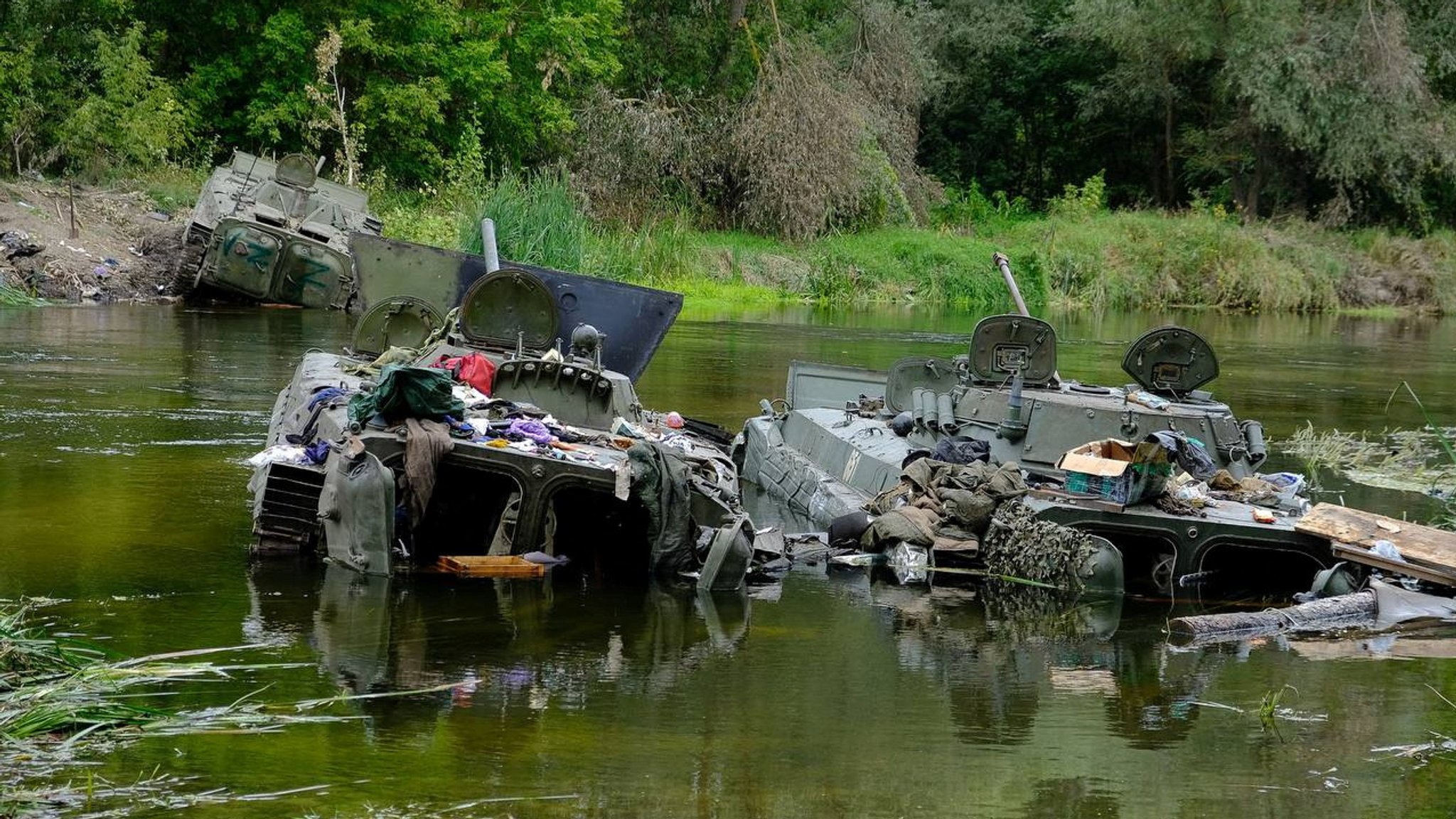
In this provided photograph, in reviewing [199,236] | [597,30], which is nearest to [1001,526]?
[199,236]

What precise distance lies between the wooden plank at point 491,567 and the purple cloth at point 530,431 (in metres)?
0.87

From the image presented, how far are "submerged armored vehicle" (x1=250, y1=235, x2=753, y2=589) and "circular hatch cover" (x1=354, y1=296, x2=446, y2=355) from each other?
1917 millimetres

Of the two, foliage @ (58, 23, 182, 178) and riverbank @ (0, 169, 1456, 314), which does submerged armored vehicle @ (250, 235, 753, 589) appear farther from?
foliage @ (58, 23, 182, 178)

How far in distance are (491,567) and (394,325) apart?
5.52 metres

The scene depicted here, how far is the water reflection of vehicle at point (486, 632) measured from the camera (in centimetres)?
905

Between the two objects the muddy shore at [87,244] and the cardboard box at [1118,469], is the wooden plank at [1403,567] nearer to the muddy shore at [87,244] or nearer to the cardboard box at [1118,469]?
the cardboard box at [1118,469]

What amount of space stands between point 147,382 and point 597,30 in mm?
24457

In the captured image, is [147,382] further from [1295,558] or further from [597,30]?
[597,30]

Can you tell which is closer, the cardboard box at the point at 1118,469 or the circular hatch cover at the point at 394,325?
the cardboard box at the point at 1118,469

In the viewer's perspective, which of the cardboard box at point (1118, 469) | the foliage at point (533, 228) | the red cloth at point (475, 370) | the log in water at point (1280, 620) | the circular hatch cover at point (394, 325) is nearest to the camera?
the log in water at point (1280, 620)

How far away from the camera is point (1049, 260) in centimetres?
4644

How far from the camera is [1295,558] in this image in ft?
42.9

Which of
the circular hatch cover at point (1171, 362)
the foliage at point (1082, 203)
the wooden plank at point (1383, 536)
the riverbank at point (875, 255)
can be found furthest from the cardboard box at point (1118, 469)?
the foliage at point (1082, 203)

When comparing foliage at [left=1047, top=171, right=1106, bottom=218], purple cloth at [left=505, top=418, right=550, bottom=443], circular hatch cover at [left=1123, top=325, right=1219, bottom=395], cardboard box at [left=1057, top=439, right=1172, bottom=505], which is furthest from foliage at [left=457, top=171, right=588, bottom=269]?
foliage at [left=1047, top=171, right=1106, bottom=218]
